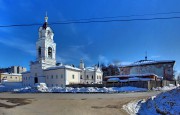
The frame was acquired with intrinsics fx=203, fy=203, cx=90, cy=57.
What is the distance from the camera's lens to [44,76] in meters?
64.7

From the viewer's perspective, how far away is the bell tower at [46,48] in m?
64.9

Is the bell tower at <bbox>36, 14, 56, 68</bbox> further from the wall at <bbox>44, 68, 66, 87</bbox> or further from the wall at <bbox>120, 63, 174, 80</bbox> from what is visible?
the wall at <bbox>120, 63, 174, 80</bbox>

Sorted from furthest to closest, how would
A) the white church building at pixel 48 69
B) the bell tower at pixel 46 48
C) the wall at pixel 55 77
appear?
the bell tower at pixel 46 48
the white church building at pixel 48 69
the wall at pixel 55 77

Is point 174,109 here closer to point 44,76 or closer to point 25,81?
point 44,76

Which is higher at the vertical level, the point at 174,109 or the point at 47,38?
the point at 47,38

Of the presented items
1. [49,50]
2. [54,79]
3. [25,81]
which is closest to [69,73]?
[54,79]

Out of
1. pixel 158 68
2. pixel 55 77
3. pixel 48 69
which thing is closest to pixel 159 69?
pixel 158 68

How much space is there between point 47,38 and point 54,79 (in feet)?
45.4

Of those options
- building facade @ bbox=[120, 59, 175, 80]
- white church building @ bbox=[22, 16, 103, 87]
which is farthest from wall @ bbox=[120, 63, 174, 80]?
white church building @ bbox=[22, 16, 103, 87]

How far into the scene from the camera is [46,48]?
214 ft

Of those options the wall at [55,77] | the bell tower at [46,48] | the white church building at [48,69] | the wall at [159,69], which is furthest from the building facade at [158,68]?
the bell tower at [46,48]

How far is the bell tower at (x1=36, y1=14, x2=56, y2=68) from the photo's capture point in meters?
64.9

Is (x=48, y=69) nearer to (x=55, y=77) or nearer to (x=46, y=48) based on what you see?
(x=55, y=77)

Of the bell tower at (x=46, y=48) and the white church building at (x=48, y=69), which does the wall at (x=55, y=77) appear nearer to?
the white church building at (x=48, y=69)
